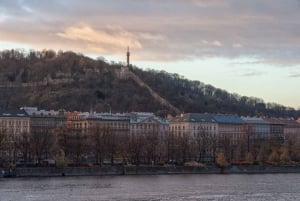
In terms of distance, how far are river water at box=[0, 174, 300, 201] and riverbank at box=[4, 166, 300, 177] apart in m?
5.82

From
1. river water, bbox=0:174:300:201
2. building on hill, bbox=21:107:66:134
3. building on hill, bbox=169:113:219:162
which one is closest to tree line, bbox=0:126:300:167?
river water, bbox=0:174:300:201

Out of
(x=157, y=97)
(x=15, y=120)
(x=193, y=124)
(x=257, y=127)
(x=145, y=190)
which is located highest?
(x=157, y=97)

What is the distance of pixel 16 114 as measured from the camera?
447ft

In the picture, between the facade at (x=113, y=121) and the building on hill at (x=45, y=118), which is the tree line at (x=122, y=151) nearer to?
the facade at (x=113, y=121)

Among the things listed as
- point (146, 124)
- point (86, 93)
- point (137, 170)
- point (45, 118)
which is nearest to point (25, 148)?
point (137, 170)

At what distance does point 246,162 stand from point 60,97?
2979 inches

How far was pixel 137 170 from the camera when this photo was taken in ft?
299

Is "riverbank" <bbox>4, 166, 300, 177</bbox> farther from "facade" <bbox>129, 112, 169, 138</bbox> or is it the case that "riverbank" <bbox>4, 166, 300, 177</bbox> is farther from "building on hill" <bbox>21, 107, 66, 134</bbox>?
"building on hill" <bbox>21, 107, 66, 134</bbox>

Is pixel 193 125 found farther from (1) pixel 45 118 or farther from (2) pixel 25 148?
(2) pixel 25 148

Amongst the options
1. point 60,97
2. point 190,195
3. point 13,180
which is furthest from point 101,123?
point 190,195

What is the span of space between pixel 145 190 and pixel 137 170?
28663 mm

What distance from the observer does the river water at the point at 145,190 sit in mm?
55500

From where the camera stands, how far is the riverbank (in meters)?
82.1

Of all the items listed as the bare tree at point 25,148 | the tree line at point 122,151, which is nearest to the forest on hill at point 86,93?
the tree line at point 122,151
